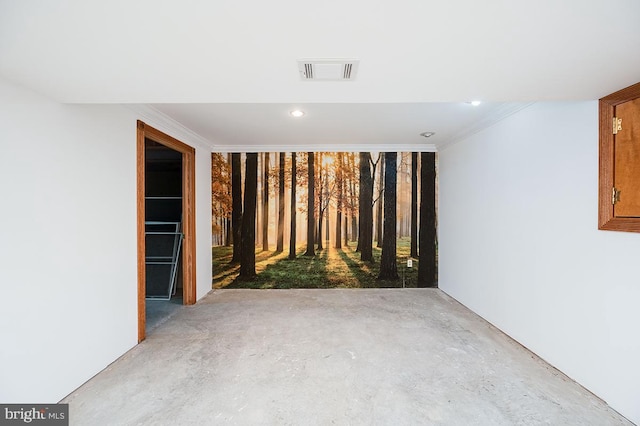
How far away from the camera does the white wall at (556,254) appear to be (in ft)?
6.20

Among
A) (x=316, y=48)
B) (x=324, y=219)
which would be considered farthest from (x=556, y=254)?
(x=324, y=219)

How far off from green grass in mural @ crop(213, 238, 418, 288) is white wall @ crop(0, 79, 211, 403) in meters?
2.18

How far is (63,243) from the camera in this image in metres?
2.00

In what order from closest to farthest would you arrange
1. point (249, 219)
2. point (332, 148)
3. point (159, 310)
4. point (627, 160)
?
point (627, 160), point (159, 310), point (332, 148), point (249, 219)

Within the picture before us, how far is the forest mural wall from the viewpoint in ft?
16.0

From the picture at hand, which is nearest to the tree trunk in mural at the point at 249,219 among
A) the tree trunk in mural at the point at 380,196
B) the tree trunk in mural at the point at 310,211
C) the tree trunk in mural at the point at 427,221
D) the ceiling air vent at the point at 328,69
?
the tree trunk in mural at the point at 310,211

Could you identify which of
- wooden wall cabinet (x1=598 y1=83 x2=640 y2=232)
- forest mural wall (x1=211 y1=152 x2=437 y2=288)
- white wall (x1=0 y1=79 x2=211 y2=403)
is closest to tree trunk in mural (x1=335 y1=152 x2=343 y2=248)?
forest mural wall (x1=211 y1=152 x2=437 y2=288)

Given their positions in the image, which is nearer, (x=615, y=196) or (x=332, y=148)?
(x=615, y=196)

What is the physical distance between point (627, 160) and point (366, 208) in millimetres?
3325

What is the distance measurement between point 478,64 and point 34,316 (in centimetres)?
314

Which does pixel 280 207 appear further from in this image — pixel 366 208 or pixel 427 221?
pixel 427 221

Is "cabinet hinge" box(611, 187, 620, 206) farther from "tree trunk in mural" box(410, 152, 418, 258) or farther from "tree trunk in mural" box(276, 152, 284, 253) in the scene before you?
"tree trunk in mural" box(276, 152, 284, 253)

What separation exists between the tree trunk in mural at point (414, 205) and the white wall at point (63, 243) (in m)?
4.10

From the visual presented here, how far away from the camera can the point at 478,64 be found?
1550 mm
